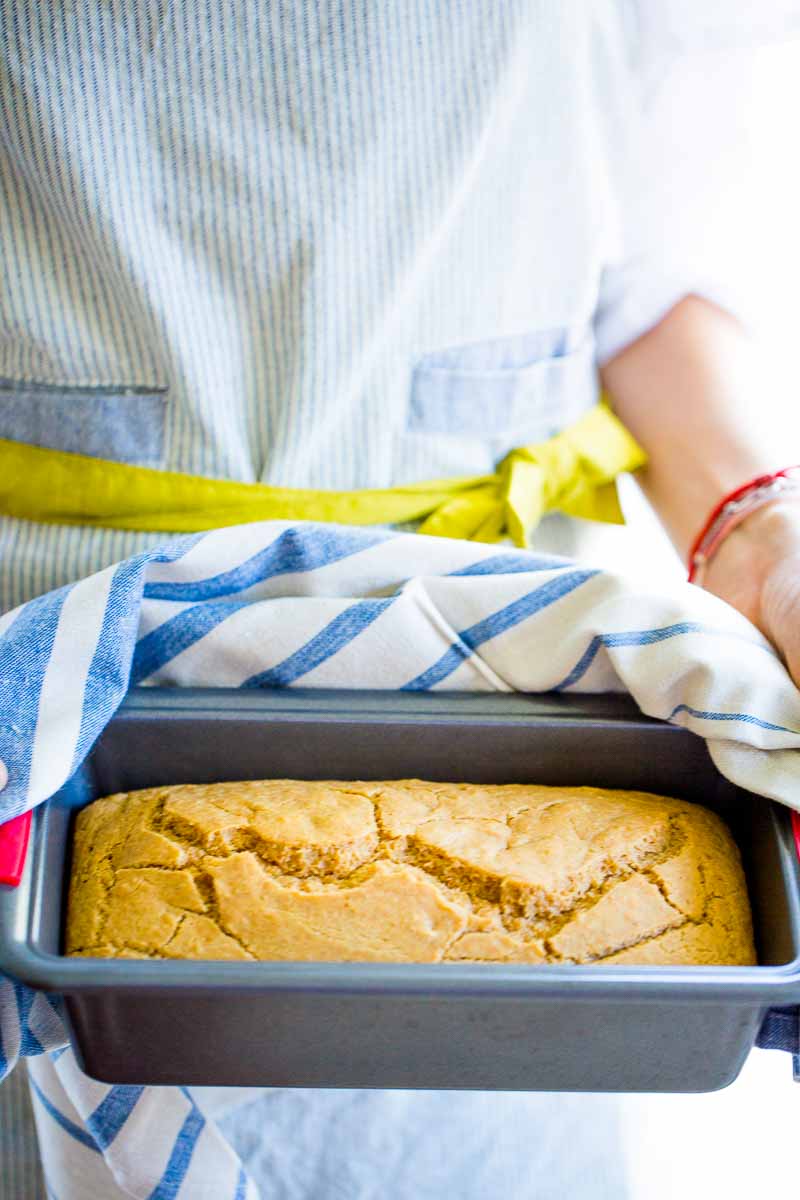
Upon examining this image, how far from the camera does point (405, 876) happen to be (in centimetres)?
56

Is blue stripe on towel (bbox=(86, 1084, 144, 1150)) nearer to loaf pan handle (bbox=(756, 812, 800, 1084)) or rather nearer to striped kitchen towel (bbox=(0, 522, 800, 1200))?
striped kitchen towel (bbox=(0, 522, 800, 1200))

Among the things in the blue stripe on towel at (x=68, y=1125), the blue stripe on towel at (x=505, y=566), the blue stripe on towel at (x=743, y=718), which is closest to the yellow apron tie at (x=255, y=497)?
the blue stripe on towel at (x=505, y=566)

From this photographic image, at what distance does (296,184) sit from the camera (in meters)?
0.67

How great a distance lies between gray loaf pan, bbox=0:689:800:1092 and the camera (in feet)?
1.48

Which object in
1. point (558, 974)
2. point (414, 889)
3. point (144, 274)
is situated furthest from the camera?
point (144, 274)

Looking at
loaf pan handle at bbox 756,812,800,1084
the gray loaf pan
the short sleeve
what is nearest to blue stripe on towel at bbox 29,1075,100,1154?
the gray loaf pan

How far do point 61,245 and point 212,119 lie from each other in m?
0.11

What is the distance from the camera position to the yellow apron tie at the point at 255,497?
71 cm

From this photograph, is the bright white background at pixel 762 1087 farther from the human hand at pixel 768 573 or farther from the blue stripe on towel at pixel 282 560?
the blue stripe on towel at pixel 282 560

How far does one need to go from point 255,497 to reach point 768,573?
1.05 ft

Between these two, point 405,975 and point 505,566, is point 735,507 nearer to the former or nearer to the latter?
point 505,566

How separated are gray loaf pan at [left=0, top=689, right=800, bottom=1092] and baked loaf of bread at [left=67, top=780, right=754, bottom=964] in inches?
0.6

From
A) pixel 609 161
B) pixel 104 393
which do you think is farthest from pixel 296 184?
pixel 609 161

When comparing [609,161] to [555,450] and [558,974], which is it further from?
[558,974]
